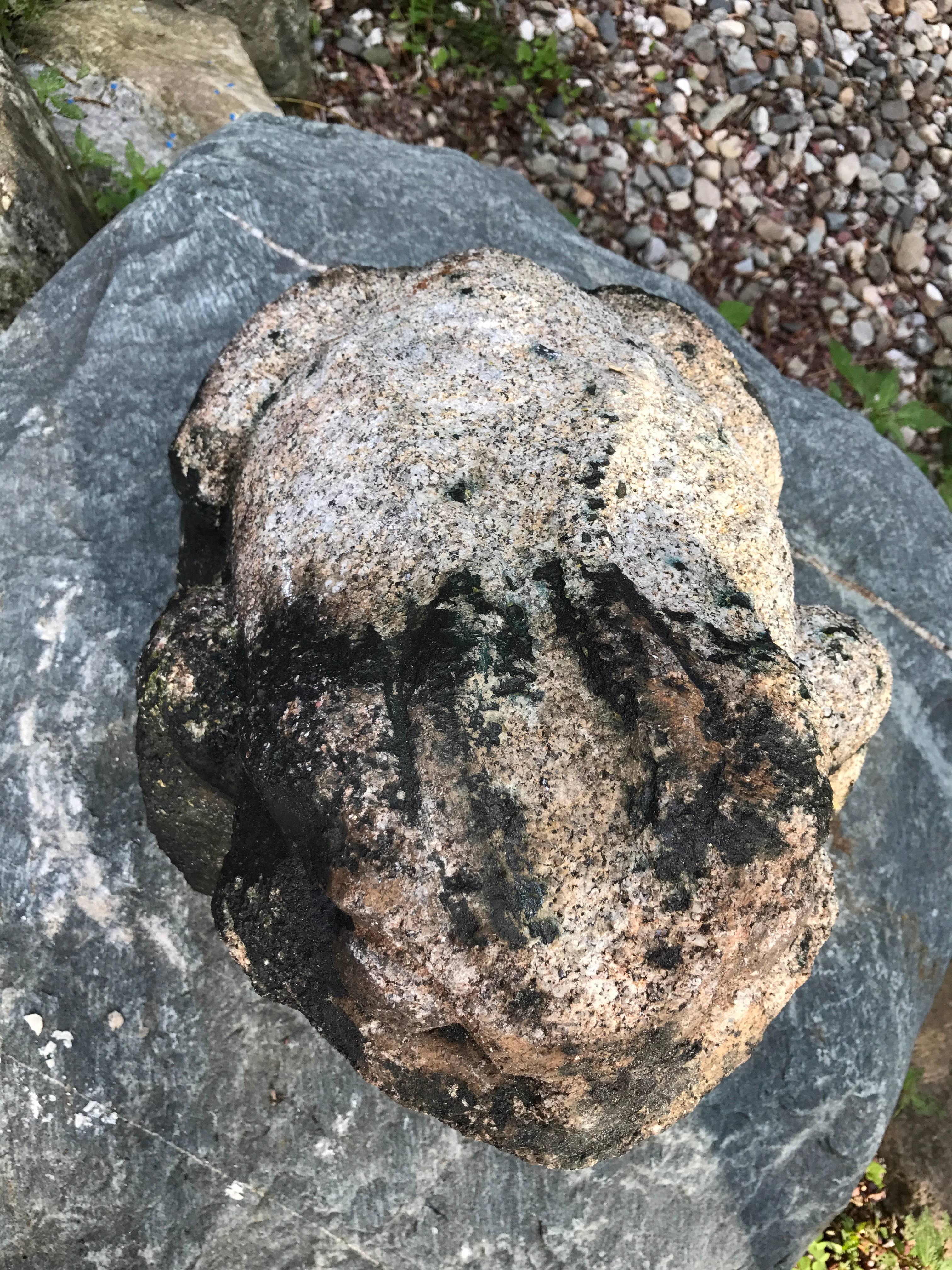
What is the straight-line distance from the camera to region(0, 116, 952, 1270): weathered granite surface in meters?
2.28

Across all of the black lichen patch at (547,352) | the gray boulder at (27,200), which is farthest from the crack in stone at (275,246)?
the black lichen patch at (547,352)

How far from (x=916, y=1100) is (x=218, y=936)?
2.49 meters

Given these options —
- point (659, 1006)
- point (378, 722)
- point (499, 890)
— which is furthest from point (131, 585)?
point (659, 1006)

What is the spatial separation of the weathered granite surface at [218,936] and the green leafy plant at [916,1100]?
858 millimetres

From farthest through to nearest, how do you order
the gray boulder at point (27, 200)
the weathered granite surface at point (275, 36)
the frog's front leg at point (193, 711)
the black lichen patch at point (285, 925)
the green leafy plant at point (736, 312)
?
the green leafy plant at point (736, 312) < the weathered granite surface at point (275, 36) < the gray boulder at point (27, 200) < the frog's front leg at point (193, 711) < the black lichen patch at point (285, 925)

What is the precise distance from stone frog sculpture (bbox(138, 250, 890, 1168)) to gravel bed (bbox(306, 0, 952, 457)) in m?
3.18

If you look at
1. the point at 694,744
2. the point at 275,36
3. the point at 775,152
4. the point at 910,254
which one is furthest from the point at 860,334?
the point at 694,744

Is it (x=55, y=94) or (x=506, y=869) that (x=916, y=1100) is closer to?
(x=506, y=869)

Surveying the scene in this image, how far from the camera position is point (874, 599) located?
120 inches

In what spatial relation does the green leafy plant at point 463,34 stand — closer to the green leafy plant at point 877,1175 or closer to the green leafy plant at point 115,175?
the green leafy plant at point 115,175

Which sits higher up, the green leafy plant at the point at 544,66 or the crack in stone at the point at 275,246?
the green leafy plant at the point at 544,66

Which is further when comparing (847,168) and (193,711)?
(847,168)

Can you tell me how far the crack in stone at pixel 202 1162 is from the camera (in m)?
2.26

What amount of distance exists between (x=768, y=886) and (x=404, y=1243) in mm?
1413
